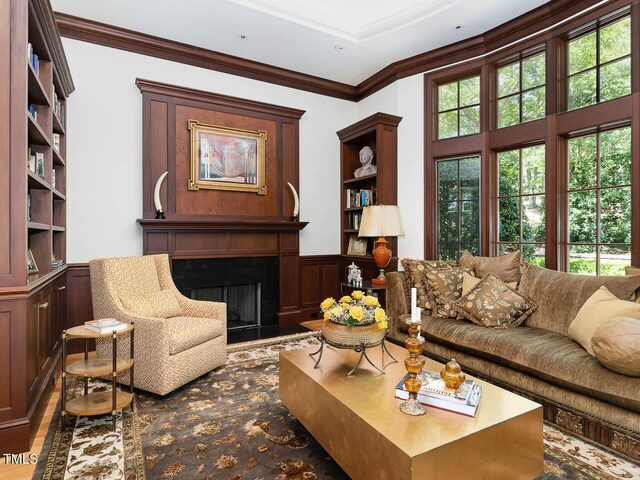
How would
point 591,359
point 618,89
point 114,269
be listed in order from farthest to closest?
1. point 618,89
2. point 114,269
3. point 591,359

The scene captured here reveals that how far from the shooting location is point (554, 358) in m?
2.19

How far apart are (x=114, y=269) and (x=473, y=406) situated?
8.63 feet

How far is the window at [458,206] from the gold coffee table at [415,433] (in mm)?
2731

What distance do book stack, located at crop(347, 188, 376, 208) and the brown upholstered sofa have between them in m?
1.87

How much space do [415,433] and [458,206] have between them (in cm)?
345

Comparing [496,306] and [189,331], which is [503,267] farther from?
[189,331]

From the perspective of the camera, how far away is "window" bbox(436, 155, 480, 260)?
4.31 metres

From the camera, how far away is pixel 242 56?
14.8 ft

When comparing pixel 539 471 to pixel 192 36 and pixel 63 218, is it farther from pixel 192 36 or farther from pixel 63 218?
pixel 192 36

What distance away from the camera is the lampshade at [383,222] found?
161 inches

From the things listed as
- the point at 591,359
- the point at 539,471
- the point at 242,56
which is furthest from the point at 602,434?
the point at 242,56

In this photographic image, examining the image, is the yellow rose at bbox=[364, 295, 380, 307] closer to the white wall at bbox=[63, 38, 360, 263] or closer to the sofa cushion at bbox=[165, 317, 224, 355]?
the sofa cushion at bbox=[165, 317, 224, 355]

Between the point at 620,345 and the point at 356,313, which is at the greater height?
the point at 356,313

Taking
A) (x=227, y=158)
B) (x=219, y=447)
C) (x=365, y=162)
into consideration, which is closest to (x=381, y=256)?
(x=365, y=162)
